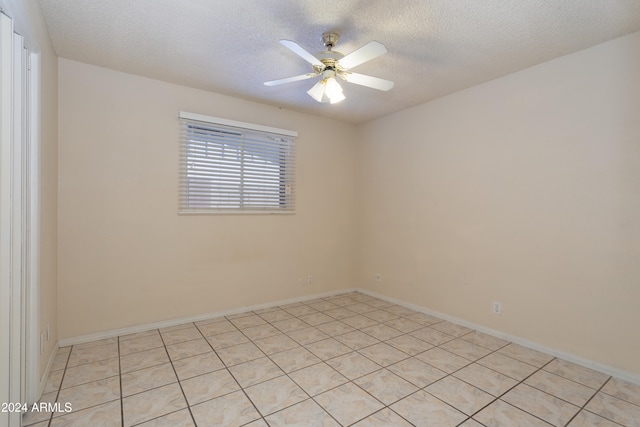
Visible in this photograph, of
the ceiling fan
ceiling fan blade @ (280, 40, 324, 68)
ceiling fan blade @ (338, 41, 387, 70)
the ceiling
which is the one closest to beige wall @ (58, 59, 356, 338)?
the ceiling

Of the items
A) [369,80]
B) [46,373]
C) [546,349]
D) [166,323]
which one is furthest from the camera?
[166,323]

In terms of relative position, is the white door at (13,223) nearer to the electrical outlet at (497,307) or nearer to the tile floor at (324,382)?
the tile floor at (324,382)

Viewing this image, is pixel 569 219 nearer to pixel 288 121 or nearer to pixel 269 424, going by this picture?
pixel 269 424

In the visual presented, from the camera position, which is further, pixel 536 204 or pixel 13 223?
pixel 536 204

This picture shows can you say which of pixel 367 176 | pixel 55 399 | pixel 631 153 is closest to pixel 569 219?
pixel 631 153

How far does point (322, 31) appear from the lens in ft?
7.23

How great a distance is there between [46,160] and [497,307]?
397 centimetres

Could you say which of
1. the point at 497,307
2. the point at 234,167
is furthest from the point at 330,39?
the point at 497,307

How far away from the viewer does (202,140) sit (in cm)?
334

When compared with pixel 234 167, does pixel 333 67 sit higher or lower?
higher

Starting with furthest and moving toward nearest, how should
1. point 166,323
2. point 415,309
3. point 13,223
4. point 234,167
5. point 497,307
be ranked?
point 415,309 → point 234,167 → point 166,323 → point 497,307 → point 13,223

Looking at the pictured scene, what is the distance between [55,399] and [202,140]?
2438 mm

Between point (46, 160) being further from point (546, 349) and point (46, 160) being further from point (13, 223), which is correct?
point (546, 349)

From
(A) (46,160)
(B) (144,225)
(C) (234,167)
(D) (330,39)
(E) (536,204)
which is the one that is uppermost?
(D) (330,39)
